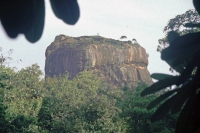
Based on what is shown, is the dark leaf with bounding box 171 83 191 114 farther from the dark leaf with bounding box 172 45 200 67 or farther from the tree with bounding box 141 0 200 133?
the dark leaf with bounding box 172 45 200 67

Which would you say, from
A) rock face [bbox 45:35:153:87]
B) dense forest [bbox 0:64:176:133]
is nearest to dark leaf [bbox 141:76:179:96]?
dense forest [bbox 0:64:176:133]

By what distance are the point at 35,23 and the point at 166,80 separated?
73cm

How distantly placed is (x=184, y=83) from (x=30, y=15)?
29.5 inches

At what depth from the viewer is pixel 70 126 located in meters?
11.2

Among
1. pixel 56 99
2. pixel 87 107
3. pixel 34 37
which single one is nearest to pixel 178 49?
pixel 34 37

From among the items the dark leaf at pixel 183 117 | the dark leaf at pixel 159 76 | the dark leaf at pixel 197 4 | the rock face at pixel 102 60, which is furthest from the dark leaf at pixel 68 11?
the rock face at pixel 102 60

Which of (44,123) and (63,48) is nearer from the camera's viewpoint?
(44,123)

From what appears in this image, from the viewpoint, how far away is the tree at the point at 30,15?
1.51 feet

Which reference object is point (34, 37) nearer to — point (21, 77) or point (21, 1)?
point (21, 1)

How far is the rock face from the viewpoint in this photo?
3812 cm

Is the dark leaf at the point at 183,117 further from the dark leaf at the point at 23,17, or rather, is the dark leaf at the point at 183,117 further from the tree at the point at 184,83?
the dark leaf at the point at 23,17

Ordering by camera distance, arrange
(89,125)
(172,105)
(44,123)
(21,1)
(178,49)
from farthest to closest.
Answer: (44,123) → (89,125) → (172,105) → (178,49) → (21,1)

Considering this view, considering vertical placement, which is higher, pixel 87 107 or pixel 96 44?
pixel 96 44

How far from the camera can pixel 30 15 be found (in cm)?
50
